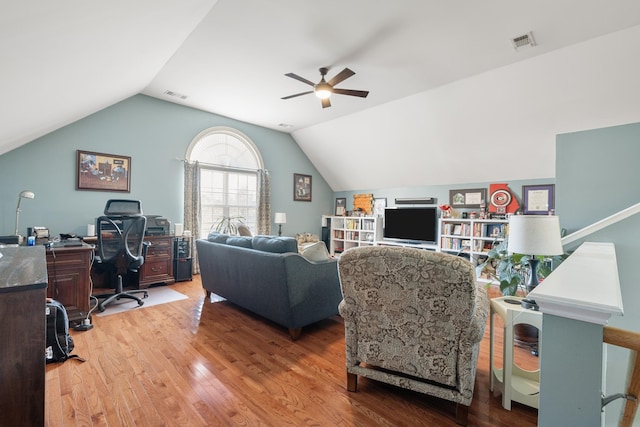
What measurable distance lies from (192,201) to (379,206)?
4.16 m

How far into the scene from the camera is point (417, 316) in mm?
1663

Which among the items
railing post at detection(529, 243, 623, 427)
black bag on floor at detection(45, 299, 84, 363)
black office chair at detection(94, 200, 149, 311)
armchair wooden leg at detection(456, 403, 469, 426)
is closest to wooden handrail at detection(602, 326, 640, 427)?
railing post at detection(529, 243, 623, 427)

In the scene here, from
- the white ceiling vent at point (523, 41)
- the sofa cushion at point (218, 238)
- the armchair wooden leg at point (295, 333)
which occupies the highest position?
the white ceiling vent at point (523, 41)

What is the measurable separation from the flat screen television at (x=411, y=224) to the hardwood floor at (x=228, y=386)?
354cm

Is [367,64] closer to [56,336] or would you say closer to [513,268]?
[513,268]

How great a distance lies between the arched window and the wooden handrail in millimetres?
5687

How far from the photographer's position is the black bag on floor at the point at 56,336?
2201 millimetres

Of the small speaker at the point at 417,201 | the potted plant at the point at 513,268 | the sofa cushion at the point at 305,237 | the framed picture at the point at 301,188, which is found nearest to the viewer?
the potted plant at the point at 513,268

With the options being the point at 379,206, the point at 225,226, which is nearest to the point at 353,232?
the point at 379,206

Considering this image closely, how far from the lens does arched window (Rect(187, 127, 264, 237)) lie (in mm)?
5676

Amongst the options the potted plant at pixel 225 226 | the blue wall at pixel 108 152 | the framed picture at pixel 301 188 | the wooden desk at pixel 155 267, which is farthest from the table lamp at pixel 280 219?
the wooden desk at pixel 155 267

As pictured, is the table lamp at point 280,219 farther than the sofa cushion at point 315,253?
Yes

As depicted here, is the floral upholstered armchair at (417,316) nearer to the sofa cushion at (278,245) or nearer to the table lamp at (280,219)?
the sofa cushion at (278,245)

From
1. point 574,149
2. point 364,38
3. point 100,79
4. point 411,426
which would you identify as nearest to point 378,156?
point 364,38
